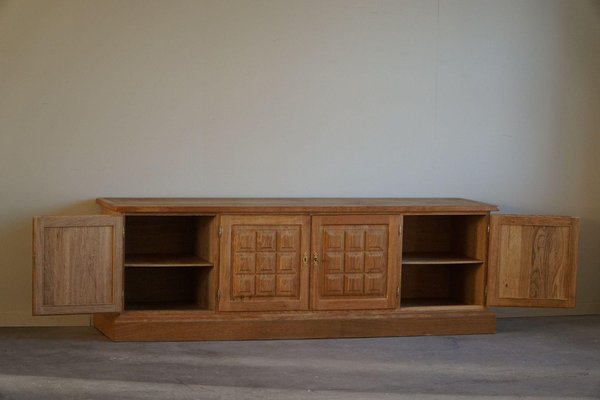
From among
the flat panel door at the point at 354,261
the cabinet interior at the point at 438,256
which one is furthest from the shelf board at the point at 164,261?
the cabinet interior at the point at 438,256

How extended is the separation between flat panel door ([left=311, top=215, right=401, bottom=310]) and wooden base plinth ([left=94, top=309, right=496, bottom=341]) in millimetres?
97

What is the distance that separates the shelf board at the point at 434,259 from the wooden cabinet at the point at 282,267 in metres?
0.01

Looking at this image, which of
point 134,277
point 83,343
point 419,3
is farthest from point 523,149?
point 83,343

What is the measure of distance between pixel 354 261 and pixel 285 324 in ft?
1.83

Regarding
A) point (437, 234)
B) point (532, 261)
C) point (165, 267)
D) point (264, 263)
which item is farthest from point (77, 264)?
point (532, 261)

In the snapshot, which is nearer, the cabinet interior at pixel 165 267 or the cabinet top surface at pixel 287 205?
the cabinet top surface at pixel 287 205

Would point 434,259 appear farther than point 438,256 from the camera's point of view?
No

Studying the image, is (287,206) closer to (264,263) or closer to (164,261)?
(264,263)

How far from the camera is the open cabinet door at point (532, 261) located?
20.9ft

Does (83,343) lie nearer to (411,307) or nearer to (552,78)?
(411,307)

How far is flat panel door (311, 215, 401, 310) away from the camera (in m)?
6.12

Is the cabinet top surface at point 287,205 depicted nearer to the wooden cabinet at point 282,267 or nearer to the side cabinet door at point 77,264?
the wooden cabinet at point 282,267

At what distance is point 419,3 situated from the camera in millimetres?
6801

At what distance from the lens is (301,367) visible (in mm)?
5426
